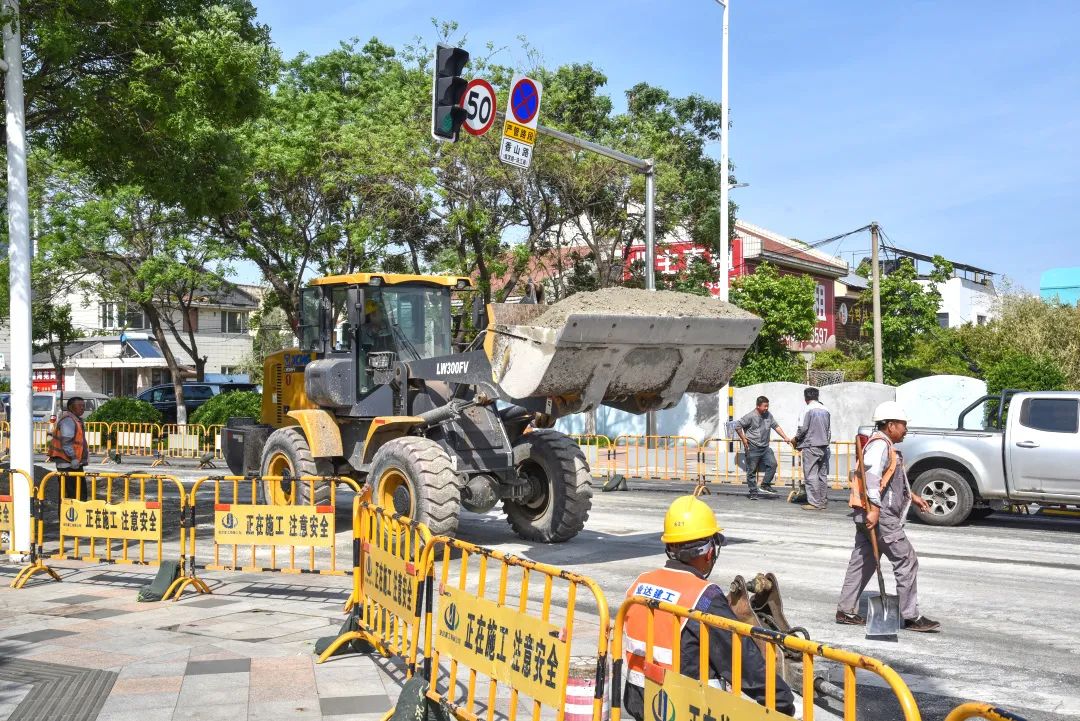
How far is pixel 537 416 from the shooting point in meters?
12.0

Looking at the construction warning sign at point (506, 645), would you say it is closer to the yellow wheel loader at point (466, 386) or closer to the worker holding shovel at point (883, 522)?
the worker holding shovel at point (883, 522)

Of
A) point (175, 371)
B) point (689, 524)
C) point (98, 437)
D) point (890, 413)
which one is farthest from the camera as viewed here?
point (175, 371)

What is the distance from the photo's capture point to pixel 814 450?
658 inches

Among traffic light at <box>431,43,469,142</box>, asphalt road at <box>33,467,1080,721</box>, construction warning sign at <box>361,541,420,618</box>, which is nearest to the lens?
construction warning sign at <box>361,541,420,618</box>

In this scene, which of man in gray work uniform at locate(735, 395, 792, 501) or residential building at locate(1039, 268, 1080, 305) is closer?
man in gray work uniform at locate(735, 395, 792, 501)

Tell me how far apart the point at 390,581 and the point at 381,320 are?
6.57 metres

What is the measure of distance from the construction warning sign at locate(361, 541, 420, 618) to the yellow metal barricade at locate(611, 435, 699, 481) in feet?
45.7

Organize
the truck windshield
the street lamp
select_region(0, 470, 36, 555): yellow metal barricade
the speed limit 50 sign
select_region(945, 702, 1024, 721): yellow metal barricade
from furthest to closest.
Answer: the street lamp < the truck windshield < the speed limit 50 sign < select_region(0, 470, 36, 555): yellow metal barricade < select_region(945, 702, 1024, 721): yellow metal barricade

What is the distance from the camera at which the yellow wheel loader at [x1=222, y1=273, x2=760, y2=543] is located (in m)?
10.1

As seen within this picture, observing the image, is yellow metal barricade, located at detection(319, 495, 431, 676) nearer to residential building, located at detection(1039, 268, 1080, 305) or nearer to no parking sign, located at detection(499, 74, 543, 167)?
no parking sign, located at detection(499, 74, 543, 167)

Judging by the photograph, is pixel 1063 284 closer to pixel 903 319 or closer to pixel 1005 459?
pixel 903 319

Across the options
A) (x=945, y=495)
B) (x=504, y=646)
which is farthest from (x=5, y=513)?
(x=945, y=495)

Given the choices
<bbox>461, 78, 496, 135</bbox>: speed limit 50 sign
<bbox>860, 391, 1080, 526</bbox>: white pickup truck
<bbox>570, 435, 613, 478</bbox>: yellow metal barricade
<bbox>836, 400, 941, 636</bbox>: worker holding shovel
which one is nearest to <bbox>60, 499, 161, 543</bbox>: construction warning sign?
<bbox>461, 78, 496, 135</bbox>: speed limit 50 sign

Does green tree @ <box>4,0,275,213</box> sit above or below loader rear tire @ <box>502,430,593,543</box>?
above
